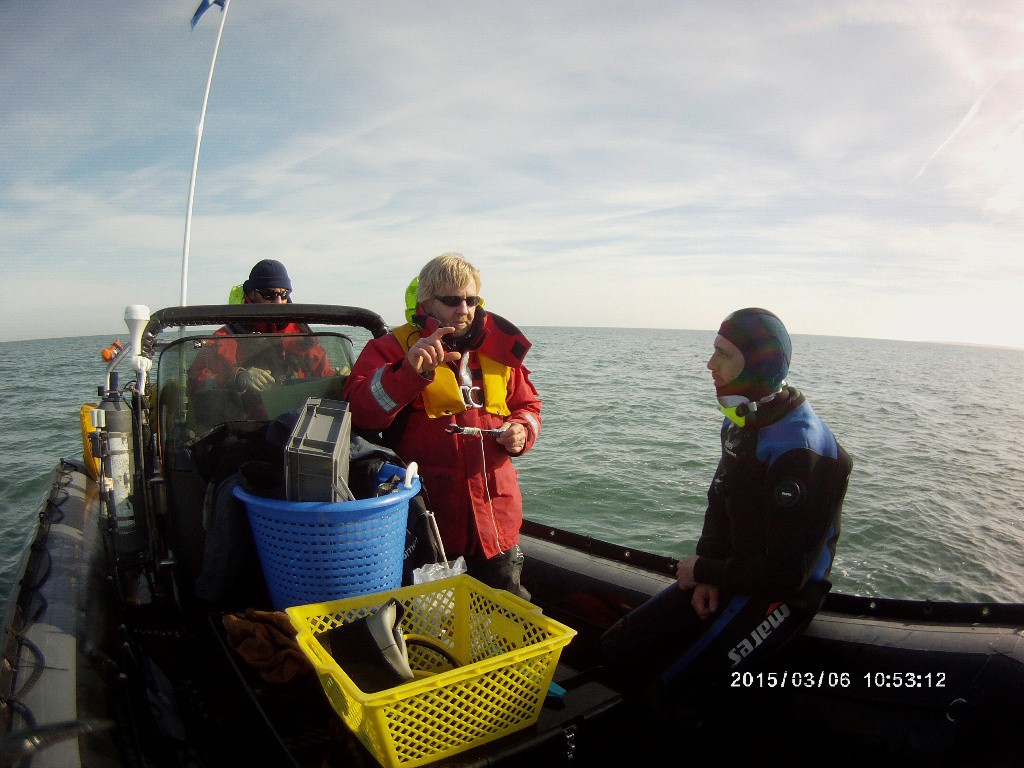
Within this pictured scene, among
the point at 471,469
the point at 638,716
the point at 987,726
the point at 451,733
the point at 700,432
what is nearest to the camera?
the point at 451,733

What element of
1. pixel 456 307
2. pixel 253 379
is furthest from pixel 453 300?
pixel 253 379

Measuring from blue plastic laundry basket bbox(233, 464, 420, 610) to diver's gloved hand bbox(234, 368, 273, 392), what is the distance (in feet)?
3.64

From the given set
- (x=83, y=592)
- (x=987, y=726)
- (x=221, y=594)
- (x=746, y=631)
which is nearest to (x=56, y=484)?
(x=83, y=592)

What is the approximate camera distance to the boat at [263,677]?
1.88 meters

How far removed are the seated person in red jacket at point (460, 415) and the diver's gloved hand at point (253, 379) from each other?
727mm

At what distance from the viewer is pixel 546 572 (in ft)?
11.4

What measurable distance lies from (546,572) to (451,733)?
1903 mm

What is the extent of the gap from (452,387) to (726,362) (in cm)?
108

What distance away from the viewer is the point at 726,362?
225cm

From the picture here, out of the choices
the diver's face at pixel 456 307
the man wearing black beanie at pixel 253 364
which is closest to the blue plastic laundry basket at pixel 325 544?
the diver's face at pixel 456 307

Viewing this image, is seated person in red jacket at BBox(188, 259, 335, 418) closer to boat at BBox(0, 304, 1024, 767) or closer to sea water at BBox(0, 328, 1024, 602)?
boat at BBox(0, 304, 1024, 767)

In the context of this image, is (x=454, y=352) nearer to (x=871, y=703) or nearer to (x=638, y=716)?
(x=638, y=716)

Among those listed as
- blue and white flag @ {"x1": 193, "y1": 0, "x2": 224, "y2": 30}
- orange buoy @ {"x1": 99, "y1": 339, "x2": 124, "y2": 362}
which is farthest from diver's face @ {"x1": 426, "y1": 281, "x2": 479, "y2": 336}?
blue and white flag @ {"x1": 193, "y1": 0, "x2": 224, "y2": 30}

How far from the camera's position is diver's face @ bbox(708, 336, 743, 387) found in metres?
2.22
